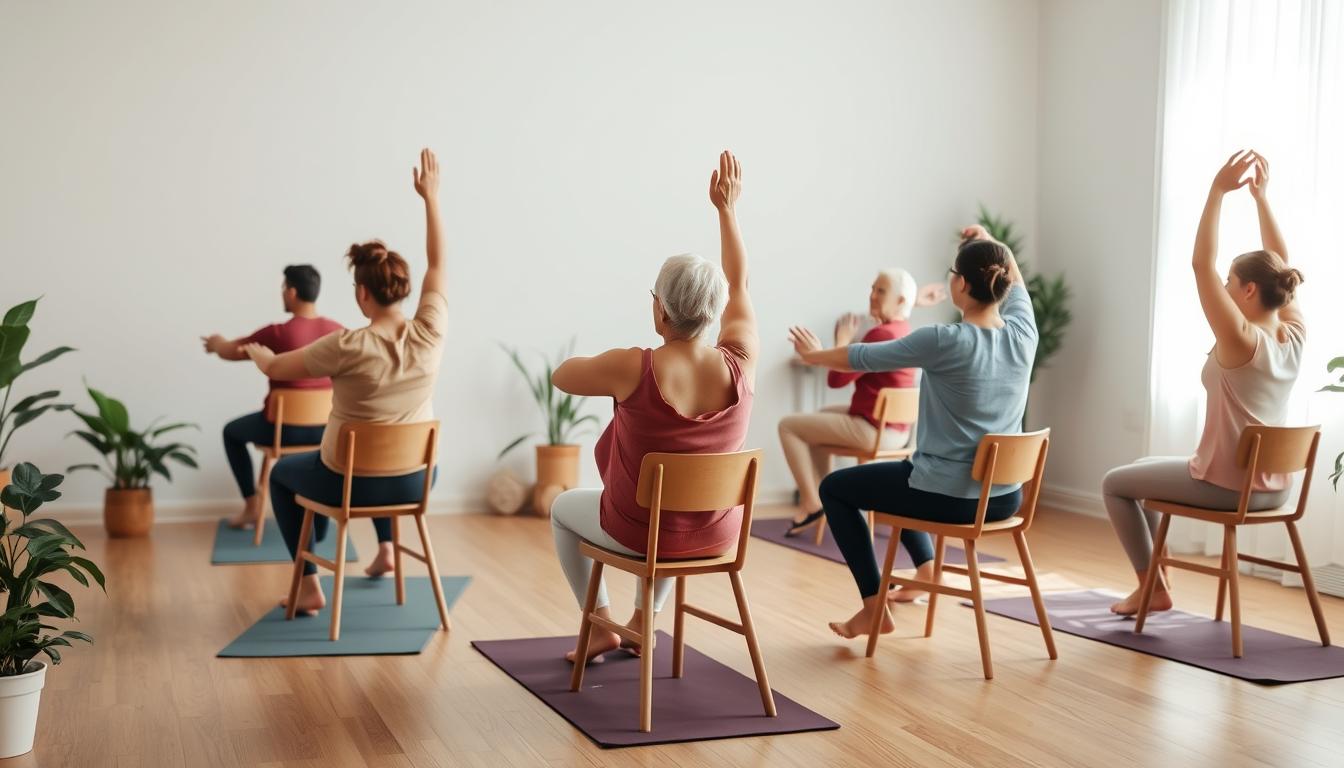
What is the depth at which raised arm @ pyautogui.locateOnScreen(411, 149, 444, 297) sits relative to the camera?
4043 millimetres

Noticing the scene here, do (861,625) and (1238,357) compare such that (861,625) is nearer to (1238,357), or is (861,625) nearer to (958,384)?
(958,384)

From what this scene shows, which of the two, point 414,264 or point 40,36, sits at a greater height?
point 40,36

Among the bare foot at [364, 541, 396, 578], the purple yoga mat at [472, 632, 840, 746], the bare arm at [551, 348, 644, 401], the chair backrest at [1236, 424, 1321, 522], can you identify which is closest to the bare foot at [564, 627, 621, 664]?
the purple yoga mat at [472, 632, 840, 746]

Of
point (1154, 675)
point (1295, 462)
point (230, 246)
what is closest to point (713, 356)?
point (1154, 675)

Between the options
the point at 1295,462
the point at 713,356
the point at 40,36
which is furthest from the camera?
the point at 40,36

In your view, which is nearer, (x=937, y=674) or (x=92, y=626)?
(x=937, y=674)

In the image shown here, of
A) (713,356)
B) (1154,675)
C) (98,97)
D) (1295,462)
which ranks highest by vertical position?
(98,97)

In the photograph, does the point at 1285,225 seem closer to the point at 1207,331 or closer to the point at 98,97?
the point at 1207,331

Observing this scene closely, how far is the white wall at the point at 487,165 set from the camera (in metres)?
5.81

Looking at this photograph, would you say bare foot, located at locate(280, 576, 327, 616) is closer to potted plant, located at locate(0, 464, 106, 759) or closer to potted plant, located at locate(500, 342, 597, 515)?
potted plant, located at locate(0, 464, 106, 759)

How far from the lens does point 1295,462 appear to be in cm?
382

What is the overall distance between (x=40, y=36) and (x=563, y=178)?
2.50 m

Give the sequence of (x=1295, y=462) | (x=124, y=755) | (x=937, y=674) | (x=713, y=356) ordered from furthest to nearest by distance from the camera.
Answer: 1. (x=1295, y=462)
2. (x=937, y=674)
3. (x=713, y=356)
4. (x=124, y=755)

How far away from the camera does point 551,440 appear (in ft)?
21.1
